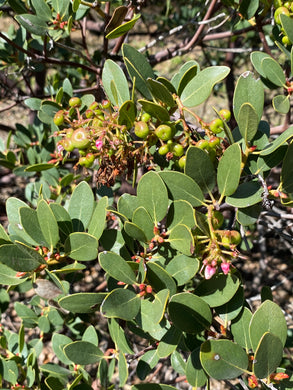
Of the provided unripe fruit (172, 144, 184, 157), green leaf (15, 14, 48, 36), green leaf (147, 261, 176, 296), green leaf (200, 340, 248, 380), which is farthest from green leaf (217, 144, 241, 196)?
green leaf (15, 14, 48, 36)

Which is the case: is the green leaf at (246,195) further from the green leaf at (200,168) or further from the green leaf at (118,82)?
the green leaf at (118,82)

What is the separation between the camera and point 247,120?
2.74 ft

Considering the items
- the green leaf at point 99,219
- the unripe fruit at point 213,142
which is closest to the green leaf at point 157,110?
the unripe fruit at point 213,142

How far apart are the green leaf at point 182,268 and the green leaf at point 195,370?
0.59 feet

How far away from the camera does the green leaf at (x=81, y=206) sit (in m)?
1.03

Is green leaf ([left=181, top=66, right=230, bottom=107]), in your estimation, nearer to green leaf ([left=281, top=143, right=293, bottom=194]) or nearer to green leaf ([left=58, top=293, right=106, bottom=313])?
green leaf ([left=281, top=143, right=293, bottom=194])

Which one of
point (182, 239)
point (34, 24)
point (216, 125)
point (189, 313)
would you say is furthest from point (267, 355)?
point (34, 24)

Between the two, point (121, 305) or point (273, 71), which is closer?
point (121, 305)

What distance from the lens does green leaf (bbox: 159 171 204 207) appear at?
0.89 m

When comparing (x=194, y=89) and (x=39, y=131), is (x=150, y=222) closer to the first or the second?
(x=194, y=89)

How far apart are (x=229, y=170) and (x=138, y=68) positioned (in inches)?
12.5

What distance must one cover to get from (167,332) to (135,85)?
58 centimetres

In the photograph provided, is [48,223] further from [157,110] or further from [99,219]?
[157,110]

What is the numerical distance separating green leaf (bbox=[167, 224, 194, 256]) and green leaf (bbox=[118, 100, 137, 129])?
26 centimetres
